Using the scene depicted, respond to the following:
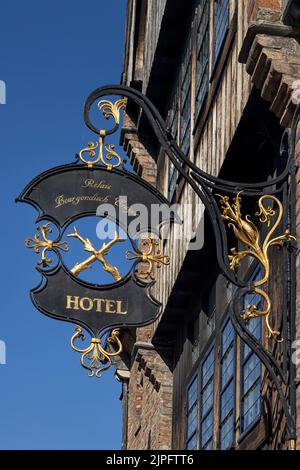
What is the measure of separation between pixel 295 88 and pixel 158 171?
30.9 feet

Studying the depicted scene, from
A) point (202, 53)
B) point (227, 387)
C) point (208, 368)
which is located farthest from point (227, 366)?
point (202, 53)

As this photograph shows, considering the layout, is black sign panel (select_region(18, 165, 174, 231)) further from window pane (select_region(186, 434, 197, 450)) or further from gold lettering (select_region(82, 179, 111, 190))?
window pane (select_region(186, 434, 197, 450))

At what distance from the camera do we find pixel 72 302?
1039cm

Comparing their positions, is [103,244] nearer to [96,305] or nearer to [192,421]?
[96,305]

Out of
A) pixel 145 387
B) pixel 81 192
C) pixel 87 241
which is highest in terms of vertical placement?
pixel 81 192

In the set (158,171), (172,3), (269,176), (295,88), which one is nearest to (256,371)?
(269,176)

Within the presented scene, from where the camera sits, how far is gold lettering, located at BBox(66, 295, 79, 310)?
34.0 feet

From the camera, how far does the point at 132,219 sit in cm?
1088

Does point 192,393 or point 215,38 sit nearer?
point 215,38

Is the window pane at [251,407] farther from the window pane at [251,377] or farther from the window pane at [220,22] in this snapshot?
the window pane at [220,22]

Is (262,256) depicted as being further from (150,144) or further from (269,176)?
(150,144)

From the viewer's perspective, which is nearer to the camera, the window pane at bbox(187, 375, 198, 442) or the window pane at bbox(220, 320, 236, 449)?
the window pane at bbox(220, 320, 236, 449)

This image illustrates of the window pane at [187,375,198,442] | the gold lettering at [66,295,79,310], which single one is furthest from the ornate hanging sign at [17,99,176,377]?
the window pane at [187,375,198,442]

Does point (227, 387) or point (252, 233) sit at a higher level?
point (252, 233)
